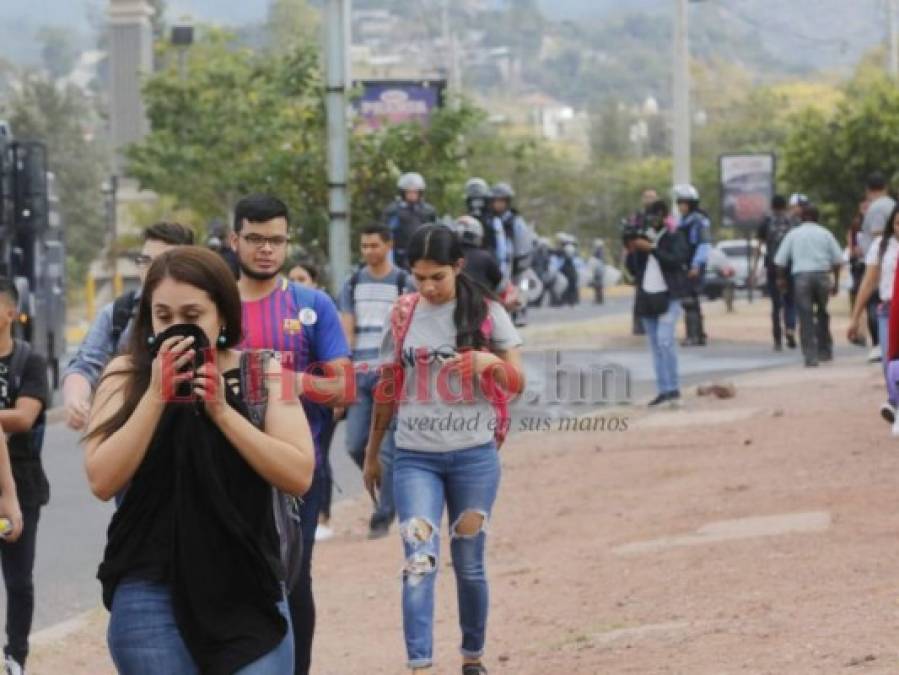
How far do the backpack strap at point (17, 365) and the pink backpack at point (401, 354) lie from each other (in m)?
1.43

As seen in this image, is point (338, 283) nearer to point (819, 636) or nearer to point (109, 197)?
point (819, 636)

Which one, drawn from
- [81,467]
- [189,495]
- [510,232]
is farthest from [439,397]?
[510,232]

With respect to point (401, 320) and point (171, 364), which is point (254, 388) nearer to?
point (171, 364)

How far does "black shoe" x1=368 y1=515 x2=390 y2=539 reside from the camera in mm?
13492

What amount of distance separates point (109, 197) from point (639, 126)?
323ft

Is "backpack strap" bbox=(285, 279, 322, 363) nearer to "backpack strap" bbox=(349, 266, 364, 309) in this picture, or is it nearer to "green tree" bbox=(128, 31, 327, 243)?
"backpack strap" bbox=(349, 266, 364, 309)

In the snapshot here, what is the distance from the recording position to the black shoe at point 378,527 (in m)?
13.5

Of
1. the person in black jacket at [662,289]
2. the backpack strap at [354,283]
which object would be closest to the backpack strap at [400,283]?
the backpack strap at [354,283]

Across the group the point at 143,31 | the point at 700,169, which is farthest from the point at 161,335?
the point at 700,169

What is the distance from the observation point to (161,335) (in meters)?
5.45

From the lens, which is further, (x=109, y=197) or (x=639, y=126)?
(x=639, y=126)

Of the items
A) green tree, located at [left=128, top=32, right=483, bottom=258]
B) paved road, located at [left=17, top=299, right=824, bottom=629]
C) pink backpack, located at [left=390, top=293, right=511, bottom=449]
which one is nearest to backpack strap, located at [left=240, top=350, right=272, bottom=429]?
pink backpack, located at [left=390, top=293, right=511, bottom=449]

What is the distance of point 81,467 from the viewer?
1816 centimetres

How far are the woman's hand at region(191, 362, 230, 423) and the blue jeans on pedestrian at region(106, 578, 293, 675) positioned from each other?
435 mm
